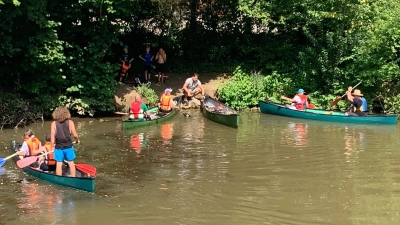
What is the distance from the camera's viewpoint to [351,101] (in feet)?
68.9

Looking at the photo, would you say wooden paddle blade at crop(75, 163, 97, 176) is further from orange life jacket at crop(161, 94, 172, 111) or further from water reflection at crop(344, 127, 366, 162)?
orange life jacket at crop(161, 94, 172, 111)

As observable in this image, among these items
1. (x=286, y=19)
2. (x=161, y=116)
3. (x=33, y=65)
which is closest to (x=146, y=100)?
(x=161, y=116)

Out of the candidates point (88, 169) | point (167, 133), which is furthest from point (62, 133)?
point (167, 133)

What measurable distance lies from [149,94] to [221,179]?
10.0 meters

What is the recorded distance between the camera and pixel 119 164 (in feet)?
46.7

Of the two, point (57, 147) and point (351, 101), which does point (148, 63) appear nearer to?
point (351, 101)

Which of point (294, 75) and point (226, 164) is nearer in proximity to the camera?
point (226, 164)

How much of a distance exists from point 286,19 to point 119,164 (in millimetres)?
12940

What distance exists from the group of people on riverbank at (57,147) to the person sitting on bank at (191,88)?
990 cm

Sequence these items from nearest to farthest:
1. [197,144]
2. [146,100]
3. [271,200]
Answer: [271,200], [197,144], [146,100]

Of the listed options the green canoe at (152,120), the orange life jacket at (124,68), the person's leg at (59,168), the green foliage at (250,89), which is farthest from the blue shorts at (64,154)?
the green foliage at (250,89)

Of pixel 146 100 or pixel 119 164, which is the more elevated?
pixel 146 100

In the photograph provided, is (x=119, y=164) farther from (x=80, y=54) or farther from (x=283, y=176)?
(x=80, y=54)

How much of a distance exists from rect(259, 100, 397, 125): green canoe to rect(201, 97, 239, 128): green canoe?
70.6 inches
